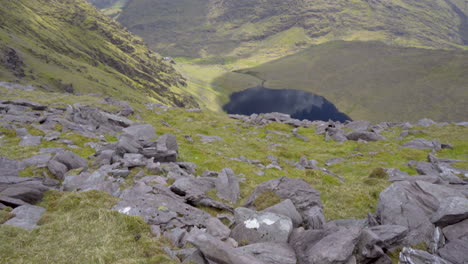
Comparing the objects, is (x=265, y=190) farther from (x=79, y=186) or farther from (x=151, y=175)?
(x=79, y=186)

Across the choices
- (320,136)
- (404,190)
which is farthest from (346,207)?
(320,136)

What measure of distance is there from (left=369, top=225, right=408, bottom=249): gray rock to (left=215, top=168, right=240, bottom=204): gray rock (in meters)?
9.92

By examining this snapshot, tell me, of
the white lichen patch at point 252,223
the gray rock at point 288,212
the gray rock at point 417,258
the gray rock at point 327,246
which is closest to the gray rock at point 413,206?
the gray rock at point 417,258

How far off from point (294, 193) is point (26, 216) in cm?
1417

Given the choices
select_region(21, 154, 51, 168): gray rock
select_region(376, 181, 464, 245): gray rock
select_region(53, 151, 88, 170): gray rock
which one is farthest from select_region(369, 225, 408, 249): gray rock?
select_region(21, 154, 51, 168): gray rock

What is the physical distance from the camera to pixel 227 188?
2117 centimetres

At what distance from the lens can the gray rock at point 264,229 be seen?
1261cm

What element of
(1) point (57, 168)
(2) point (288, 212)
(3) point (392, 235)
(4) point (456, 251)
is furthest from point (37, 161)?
(4) point (456, 251)

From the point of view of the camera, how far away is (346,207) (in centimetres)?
1833

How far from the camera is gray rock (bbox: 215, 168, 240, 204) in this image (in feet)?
66.9

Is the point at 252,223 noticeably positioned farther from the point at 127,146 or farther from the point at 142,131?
the point at 142,131

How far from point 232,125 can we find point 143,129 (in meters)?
34.0

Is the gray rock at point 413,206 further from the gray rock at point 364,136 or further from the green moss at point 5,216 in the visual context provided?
the gray rock at point 364,136

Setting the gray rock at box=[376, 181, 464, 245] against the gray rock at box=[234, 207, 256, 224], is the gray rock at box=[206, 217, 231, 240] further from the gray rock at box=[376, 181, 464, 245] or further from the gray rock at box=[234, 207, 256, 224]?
the gray rock at box=[376, 181, 464, 245]
